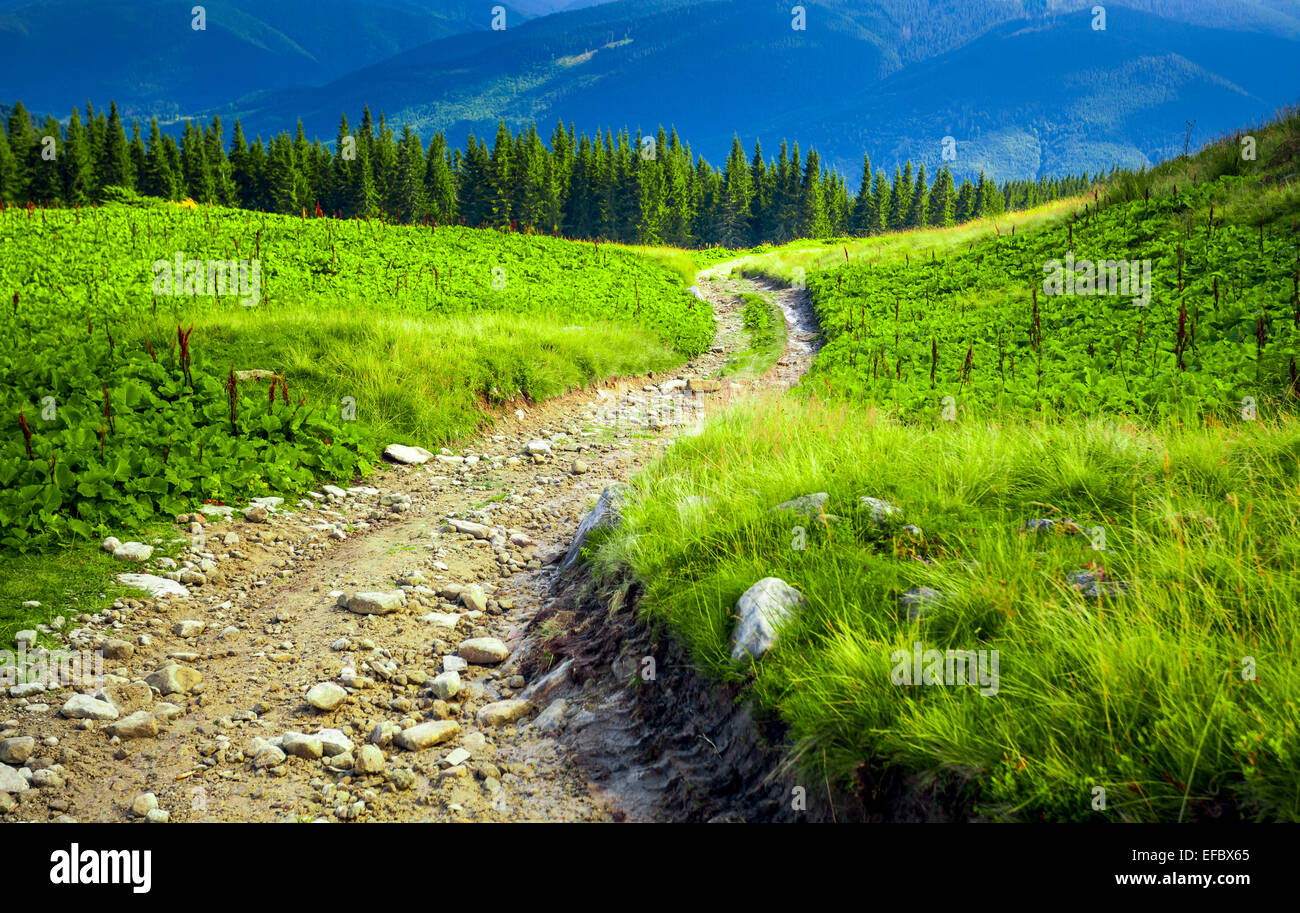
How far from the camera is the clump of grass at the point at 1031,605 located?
2441mm

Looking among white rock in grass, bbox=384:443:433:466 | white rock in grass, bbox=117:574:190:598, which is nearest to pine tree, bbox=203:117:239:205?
white rock in grass, bbox=384:443:433:466

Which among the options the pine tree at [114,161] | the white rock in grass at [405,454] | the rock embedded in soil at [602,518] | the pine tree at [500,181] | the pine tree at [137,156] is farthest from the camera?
the pine tree at [500,181]

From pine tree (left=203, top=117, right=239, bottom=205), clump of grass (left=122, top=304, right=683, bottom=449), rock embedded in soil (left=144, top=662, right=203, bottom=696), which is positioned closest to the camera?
rock embedded in soil (left=144, top=662, right=203, bottom=696)

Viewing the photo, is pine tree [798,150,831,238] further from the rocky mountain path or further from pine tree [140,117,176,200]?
the rocky mountain path

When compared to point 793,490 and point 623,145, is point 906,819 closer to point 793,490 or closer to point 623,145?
point 793,490

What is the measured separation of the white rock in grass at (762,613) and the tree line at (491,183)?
59.1 m

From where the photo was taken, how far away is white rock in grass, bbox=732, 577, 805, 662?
12.0 feet

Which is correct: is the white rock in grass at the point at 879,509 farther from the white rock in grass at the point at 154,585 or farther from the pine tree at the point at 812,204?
the pine tree at the point at 812,204

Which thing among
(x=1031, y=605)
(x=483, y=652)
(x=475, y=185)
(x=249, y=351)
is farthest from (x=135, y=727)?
(x=475, y=185)

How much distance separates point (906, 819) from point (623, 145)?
86612mm

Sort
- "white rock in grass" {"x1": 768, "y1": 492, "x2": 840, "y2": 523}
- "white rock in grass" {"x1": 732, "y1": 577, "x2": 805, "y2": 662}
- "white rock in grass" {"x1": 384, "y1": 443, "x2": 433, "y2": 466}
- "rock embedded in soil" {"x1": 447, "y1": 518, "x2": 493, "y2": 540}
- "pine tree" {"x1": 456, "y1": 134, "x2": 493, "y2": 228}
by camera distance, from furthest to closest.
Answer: "pine tree" {"x1": 456, "y1": 134, "x2": 493, "y2": 228}
"white rock in grass" {"x1": 384, "y1": 443, "x2": 433, "y2": 466}
"rock embedded in soil" {"x1": 447, "y1": 518, "x2": 493, "y2": 540}
"white rock in grass" {"x1": 768, "y1": 492, "x2": 840, "y2": 523}
"white rock in grass" {"x1": 732, "y1": 577, "x2": 805, "y2": 662}

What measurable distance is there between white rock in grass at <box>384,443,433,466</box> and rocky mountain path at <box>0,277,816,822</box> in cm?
60

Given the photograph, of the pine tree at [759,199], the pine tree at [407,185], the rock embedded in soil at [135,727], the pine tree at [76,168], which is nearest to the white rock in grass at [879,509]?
the rock embedded in soil at [135,727]

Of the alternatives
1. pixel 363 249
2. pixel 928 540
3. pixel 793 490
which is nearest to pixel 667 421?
pixel 793 490
